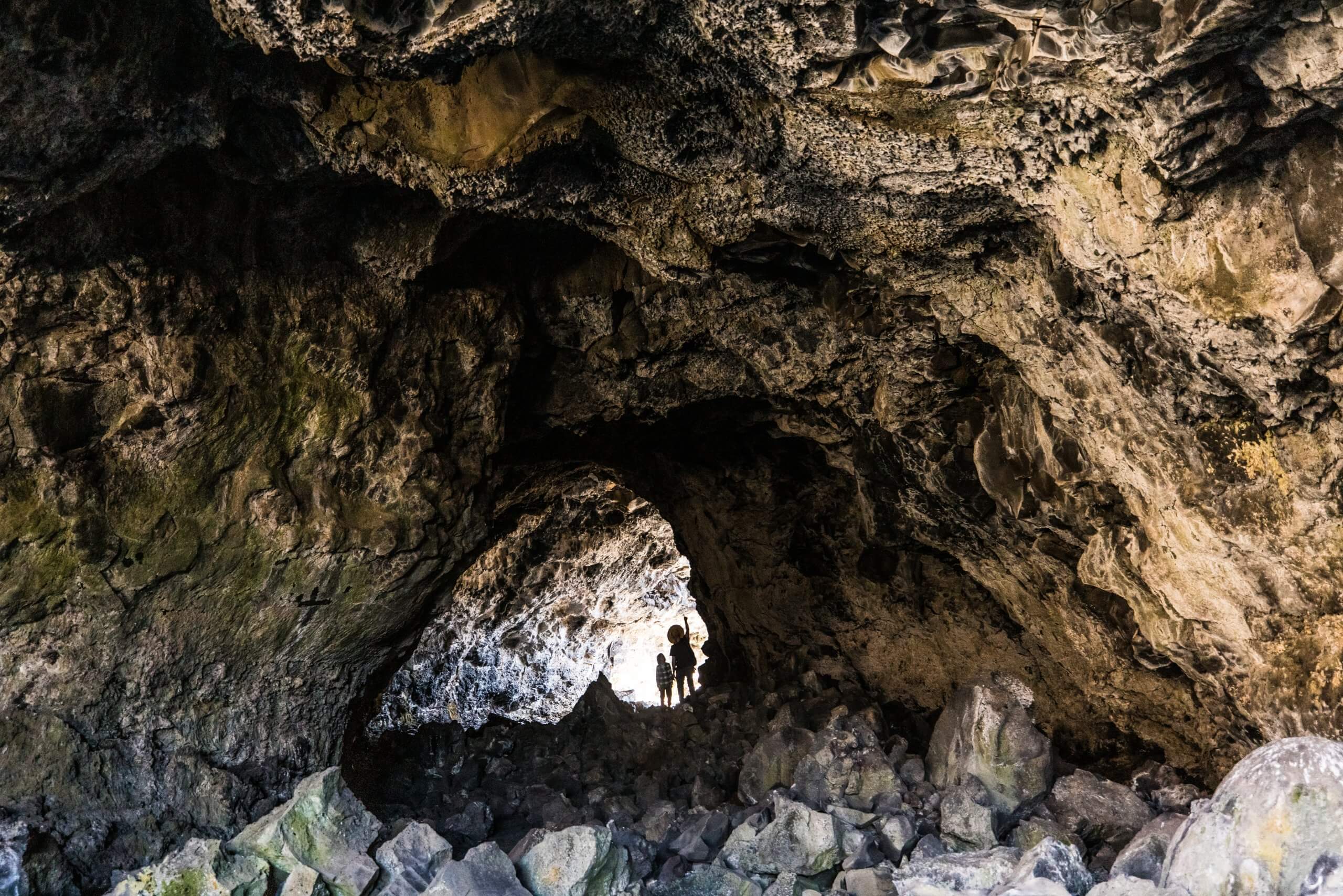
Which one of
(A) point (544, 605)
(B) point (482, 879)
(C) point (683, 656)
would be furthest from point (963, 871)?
(A) point (544, 605)

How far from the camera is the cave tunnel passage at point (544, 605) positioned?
363 inches

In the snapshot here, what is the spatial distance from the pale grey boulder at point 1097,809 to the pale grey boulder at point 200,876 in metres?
3.38

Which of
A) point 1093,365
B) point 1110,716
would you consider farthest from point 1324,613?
point 1110,716

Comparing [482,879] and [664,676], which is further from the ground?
[664,676]

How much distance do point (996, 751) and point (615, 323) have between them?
3038 millimetres

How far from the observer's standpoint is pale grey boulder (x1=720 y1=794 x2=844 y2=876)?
162 inches

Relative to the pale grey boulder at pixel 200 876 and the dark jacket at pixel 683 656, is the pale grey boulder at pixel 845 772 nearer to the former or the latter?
the pale grey boulder at pixel 200 876

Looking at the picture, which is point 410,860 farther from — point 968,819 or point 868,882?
point 968,819

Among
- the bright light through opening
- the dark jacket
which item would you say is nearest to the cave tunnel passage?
the bright light through opening

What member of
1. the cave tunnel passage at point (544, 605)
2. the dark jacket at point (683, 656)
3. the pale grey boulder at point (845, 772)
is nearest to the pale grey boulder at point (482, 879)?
the pale grey boulder at point (845, 772)

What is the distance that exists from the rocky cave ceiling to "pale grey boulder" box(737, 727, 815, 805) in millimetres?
1500

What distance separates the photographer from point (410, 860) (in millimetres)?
3871

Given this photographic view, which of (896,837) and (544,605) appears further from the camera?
(544,605)

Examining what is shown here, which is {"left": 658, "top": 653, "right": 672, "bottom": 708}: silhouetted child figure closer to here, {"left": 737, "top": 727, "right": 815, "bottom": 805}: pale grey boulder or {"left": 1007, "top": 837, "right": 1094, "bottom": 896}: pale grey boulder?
{"left": 737, "top": 727, "right": 815, "bottom": 805}: pale grey boulder
